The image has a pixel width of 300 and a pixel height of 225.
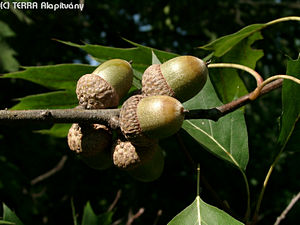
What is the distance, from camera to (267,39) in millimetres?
3889

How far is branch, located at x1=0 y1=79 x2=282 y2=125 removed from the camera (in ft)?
3.41

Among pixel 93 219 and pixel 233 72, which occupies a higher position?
pixel 233 72

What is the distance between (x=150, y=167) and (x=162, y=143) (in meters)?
1.83

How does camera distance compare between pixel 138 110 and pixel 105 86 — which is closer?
pixel 138 110

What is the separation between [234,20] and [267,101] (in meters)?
1.77

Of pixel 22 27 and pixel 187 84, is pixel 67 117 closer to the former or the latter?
pixel 187 84

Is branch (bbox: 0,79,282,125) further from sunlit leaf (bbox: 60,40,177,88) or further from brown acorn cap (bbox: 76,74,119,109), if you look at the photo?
sunlit leaf (bbox: 60,40,177,88)

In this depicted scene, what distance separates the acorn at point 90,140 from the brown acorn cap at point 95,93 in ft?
0.28

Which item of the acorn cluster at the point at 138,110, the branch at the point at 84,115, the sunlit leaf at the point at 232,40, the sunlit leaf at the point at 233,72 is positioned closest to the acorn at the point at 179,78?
the acorn cluster at the point at 138,110

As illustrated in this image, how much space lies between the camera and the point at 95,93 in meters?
1.25

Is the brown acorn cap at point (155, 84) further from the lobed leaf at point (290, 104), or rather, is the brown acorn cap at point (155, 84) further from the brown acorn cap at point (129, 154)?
the lobed leaf at point (290, 104)

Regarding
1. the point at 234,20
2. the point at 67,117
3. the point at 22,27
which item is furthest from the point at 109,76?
the point at 234,20

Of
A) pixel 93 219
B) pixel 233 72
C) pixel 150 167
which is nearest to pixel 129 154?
pixel 150 167

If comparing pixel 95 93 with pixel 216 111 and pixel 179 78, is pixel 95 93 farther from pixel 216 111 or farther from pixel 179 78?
pixel 216 111
